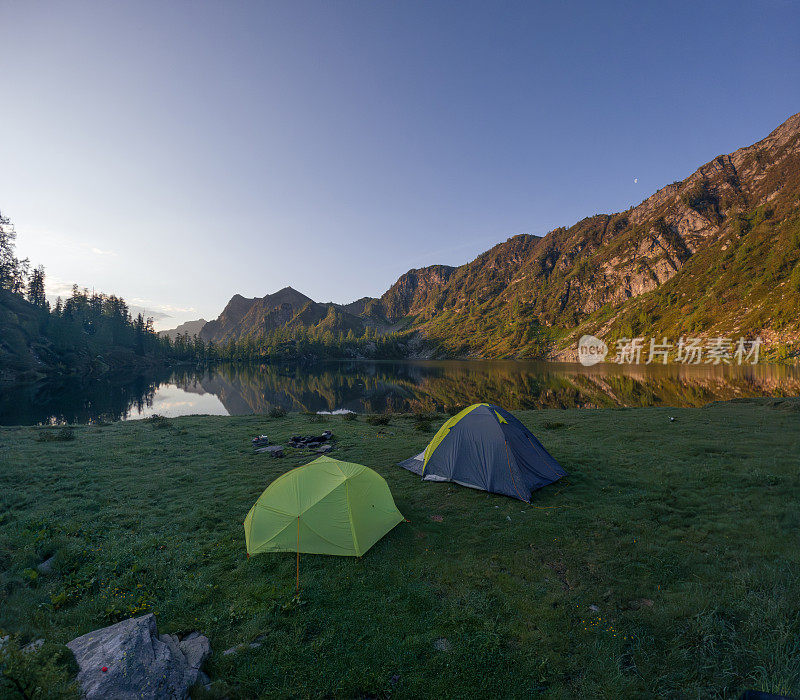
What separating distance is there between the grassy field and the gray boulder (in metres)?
0.50

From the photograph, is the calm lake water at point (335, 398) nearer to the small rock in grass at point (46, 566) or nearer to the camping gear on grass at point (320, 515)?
the camping gear on grass at point (320, 515)

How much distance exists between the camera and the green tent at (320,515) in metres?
8.95

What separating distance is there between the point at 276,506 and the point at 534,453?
33.9ft

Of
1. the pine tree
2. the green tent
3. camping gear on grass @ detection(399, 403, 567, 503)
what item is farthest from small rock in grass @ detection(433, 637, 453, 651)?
the pine tree

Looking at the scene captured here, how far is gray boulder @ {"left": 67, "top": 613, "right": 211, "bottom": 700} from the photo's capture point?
4.40 m

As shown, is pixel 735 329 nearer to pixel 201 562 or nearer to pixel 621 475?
pixel 621 475

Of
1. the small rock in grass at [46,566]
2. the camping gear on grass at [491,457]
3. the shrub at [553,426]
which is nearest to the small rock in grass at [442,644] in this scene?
the camping gear on grass at [491,457]

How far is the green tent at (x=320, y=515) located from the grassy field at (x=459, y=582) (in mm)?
328

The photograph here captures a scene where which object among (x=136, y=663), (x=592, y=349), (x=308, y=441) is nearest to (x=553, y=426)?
(x=308, y=441)

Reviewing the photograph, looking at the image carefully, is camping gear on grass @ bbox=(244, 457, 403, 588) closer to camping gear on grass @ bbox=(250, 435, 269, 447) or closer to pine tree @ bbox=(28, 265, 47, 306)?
camping gear on grass @ bbox=(250, 435, 269, 447)

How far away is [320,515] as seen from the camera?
9250 millimetres

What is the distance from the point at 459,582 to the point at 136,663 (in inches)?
245

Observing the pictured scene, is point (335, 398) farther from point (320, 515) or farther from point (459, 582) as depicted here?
point (459, 582)

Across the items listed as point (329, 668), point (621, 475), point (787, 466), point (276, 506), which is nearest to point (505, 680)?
point (329, 668)
